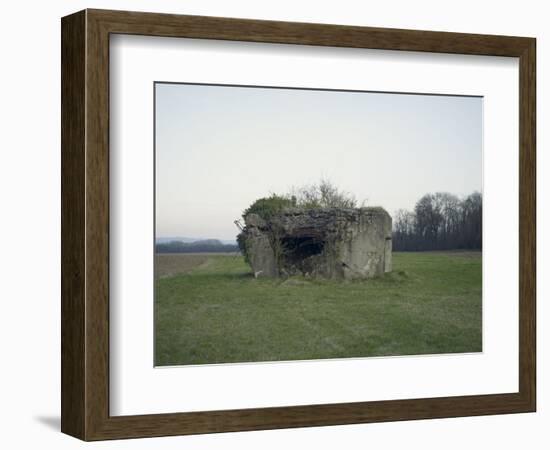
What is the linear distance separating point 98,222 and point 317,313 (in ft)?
5.78

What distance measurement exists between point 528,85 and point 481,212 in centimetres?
104

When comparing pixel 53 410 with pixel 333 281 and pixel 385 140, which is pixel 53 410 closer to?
pixel 333 281

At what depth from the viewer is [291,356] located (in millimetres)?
7980

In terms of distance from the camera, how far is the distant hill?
7.71 meters

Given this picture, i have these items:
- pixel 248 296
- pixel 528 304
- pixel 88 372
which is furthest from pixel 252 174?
pixel 528 304

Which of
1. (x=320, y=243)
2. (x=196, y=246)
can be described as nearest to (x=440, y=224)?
(x=320, y=243)

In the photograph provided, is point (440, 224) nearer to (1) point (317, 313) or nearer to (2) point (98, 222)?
(1) point (317, 313)

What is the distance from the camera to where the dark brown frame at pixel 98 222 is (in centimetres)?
735

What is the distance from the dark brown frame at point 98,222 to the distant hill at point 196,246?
1.54 ft

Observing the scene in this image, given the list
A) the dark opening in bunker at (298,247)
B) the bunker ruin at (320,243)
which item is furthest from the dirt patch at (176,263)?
the dark opening in bunker at (298,247)

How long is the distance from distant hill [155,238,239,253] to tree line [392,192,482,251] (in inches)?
49.6

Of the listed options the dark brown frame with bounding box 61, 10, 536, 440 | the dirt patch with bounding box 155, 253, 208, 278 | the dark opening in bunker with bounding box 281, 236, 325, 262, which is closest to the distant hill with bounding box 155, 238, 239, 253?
the dirt patch with bounding box 155, 253, 208, 278

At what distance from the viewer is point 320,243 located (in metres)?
8.13

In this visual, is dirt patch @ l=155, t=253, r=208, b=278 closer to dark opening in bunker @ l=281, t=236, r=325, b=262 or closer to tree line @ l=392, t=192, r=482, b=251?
dark opening in bunker @ l=281, t=236, r=325, b=262
